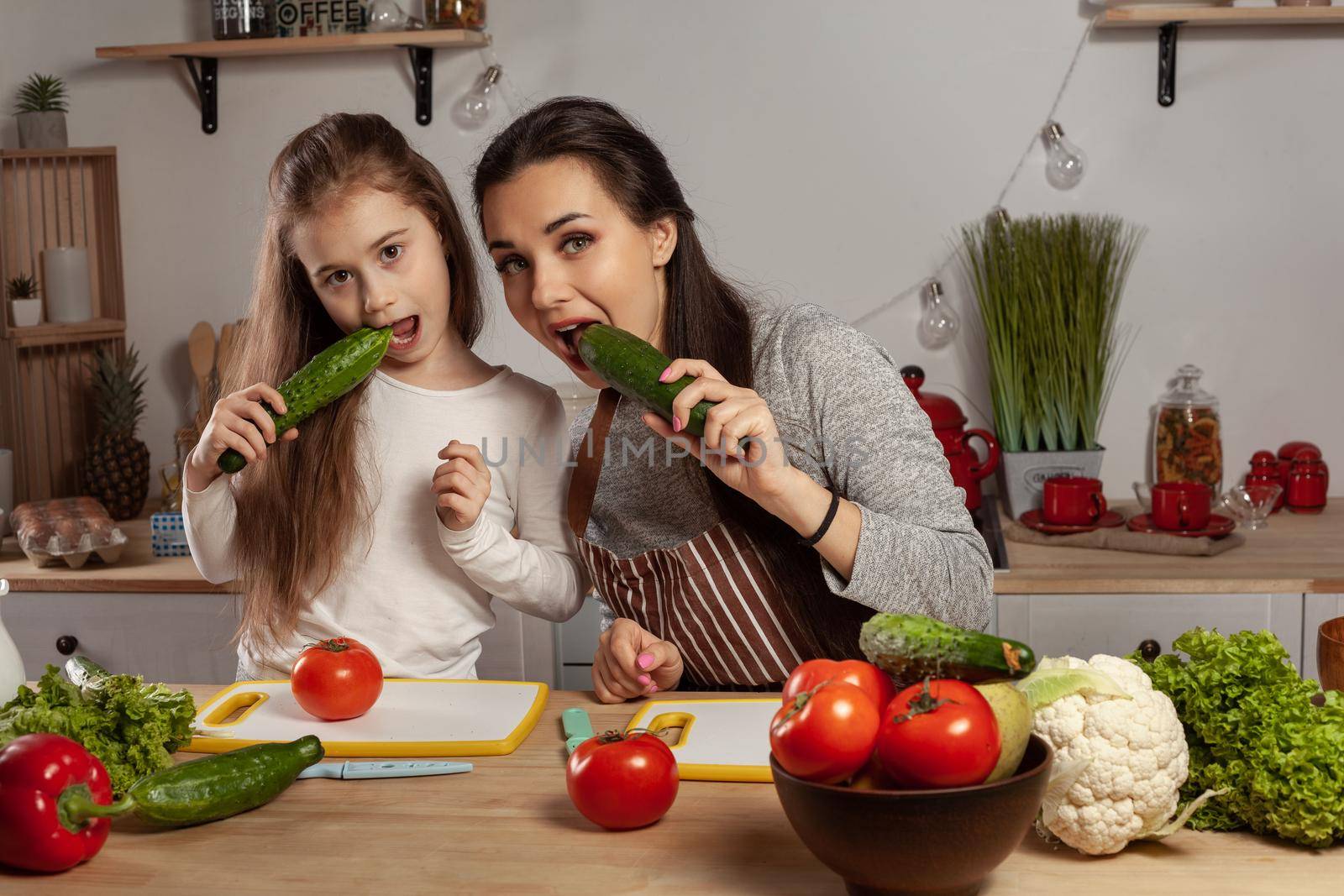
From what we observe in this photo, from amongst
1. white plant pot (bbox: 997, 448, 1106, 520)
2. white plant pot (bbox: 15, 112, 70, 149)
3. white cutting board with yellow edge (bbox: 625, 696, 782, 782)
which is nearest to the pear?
white cutting board with yellow edge (bbox: 625, 696, 782, 782)

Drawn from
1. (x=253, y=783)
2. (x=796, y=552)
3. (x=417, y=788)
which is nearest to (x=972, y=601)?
(x=796, y=552)

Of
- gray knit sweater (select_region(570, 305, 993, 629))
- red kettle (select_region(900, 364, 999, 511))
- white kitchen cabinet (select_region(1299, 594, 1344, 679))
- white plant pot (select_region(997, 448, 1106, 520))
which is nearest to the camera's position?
gray knit sweater (select_region(570, 305, 993, 629))

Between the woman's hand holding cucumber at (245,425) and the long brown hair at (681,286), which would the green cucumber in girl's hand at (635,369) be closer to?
the long brown hair at (681,286)

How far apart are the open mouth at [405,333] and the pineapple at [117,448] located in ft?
4.72

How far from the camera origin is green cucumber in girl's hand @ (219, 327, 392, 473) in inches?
52.7

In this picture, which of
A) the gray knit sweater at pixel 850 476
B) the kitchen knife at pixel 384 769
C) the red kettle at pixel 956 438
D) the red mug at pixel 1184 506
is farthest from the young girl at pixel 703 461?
the red mug at pixel 1184 506

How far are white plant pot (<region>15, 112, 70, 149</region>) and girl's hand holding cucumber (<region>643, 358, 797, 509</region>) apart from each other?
2.17m

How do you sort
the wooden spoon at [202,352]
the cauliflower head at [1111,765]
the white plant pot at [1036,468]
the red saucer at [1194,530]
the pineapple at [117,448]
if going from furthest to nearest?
1. the wooden spoon at [202,352]
2. the pineapple at [117,448]
3. the white plant pot at [1036,468]
4. the red saucer at [1194,530]
5. the cauliflower head at [1111,765]

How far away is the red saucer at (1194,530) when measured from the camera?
7.30ft

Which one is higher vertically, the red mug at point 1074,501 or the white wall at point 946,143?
the white wall at point 946,143

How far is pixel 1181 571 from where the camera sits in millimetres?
2086

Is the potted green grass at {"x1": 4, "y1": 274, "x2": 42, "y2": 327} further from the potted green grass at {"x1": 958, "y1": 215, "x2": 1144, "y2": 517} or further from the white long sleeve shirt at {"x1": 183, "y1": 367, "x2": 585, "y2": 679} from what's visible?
the potted green grass at {"x1": 958, "y1": 215, "x2": 1144, "y2": 517}

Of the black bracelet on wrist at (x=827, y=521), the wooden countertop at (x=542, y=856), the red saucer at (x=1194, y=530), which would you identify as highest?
the black bracelet on wrist at (x=827, y=521)

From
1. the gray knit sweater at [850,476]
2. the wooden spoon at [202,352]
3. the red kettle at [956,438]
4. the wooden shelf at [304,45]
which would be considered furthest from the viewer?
the wooden spoon at [202,352]
